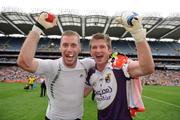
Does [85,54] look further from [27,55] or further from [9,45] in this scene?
[27,55]

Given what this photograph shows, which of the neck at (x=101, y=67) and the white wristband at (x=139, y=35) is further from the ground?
the white wristband at (x=139, y=35)

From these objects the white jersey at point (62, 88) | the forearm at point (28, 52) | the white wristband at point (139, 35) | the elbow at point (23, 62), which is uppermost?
the white wristband at point (139, 35)

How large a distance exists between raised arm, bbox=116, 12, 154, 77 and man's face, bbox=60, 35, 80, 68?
2.90 feet

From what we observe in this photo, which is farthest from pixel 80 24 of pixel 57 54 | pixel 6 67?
pixel 6 67

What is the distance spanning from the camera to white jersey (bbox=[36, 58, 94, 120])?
459cm

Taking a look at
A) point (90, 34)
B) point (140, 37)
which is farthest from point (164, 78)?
point (140, 37)

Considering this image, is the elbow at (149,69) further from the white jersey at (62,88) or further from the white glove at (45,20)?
the white glove at (45,20)

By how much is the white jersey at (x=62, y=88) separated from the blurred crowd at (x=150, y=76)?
169 feet

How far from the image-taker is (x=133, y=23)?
150 inches

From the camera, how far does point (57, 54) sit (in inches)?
2689

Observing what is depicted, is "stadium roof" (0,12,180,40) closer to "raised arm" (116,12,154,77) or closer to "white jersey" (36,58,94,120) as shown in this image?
"white jersey" (36,58,94,120)

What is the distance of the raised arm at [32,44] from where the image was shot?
423 centimetres

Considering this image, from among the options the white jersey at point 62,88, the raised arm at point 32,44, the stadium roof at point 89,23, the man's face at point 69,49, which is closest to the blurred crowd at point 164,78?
the stadium roof at point 89,23

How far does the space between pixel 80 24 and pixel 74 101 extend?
51971 mm
